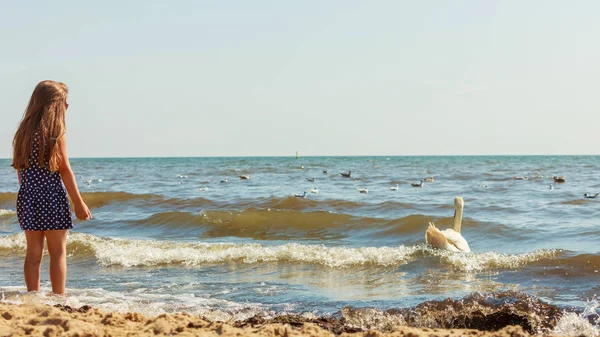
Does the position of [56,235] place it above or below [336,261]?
above

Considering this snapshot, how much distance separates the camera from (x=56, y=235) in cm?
537

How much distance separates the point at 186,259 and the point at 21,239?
377cm

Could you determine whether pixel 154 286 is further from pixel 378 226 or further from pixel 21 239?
pixel 378 226

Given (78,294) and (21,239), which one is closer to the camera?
(78,294)

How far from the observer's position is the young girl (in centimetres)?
521

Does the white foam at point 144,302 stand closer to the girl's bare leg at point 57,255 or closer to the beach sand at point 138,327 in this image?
the girl's bare leg at point 57,255

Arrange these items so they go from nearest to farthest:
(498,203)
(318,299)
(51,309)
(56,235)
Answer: (51,309)
(56,235)
(318,299)
(498,203)

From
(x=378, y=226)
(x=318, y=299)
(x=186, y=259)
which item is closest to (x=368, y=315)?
(x=318, y=299)

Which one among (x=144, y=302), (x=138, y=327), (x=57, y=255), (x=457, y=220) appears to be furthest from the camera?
(x=457, y=220)

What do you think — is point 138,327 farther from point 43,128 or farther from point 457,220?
point 457,220

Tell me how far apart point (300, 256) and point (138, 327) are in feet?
16.0

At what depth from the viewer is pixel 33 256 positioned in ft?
17.9

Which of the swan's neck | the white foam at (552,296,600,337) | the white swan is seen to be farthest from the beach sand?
the swan's neck

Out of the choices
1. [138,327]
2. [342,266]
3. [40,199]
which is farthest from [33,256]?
[342,266]
